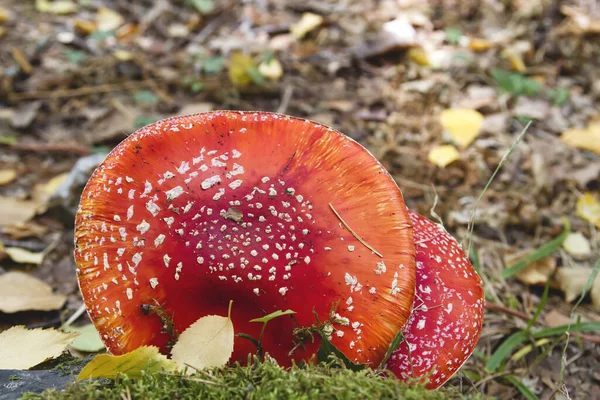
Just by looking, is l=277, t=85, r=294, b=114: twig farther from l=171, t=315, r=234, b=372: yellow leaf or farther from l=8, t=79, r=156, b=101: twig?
l=171, t=315, r=234, b=372: yellow leaf

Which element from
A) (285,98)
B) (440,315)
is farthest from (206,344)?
(285,98)

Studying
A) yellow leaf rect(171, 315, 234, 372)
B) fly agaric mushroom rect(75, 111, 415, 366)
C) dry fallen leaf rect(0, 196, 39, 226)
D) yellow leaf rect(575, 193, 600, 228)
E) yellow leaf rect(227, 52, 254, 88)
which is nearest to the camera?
yellow leaf rect(171, 315, 234, 372)

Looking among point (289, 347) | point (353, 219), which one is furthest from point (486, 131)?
point (289, 347)

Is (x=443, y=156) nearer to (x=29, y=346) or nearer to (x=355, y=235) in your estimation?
(x=355, y=235)

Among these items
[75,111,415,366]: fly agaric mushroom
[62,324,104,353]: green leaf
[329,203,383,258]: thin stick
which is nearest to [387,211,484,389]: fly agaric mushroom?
[75,111,415,366]: fly agaric mushroom

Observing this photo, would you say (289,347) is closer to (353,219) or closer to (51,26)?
(353,219)

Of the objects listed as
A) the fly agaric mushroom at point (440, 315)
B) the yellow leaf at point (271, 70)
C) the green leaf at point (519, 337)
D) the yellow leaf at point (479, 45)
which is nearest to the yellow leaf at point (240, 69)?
the yellow leaf at point (271, 70)
